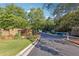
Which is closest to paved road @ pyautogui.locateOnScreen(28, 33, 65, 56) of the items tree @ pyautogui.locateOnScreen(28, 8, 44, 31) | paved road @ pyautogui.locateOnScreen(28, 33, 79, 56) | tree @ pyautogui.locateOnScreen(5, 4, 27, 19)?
paved road @ pyautogui.locateOnScreen(28, 33, 79, 56)

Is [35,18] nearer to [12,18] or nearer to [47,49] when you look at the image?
[12,18]

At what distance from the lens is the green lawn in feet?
19.9

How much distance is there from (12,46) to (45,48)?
63 cm

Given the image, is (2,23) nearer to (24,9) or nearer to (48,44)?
(24,9)

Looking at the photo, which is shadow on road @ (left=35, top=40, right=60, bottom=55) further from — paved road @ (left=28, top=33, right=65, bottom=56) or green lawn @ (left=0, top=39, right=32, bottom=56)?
green lawn @ (left=0, top=39, right=32, bottom=56)

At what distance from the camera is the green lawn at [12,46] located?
605 cm

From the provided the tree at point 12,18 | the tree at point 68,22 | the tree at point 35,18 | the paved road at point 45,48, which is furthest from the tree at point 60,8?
the tree at point 12,18

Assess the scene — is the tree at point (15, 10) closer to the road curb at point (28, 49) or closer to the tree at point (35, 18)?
the tree at point (35, 18)

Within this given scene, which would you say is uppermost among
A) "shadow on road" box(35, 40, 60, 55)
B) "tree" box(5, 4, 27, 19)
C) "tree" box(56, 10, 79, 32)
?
"tree" box(5, 4, 27, 19)

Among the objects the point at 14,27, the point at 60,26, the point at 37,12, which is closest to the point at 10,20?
the point at 14,27

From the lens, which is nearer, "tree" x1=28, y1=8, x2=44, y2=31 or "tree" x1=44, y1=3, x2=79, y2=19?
"tree" x1=44, y1=3, x2=79, y2=19

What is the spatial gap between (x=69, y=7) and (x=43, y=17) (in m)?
0.53

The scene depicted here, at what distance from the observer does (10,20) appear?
20.8ft

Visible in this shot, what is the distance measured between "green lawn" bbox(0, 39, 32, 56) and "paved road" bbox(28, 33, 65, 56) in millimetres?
214
